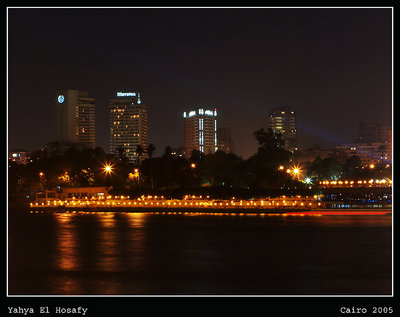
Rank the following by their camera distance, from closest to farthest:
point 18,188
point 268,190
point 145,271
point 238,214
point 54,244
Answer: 1. point 145,271
2. point 54,244
3. point 238,214
4. point 268,190
5. point 18,188

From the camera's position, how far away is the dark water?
58.8 ft

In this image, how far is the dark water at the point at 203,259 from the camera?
58.8ft

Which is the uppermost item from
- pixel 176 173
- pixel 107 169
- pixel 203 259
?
pixel 107 169

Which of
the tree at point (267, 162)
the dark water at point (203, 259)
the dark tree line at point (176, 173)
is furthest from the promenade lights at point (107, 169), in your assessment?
the dark water at point (203, 259)

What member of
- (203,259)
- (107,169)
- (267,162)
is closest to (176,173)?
(107,169)

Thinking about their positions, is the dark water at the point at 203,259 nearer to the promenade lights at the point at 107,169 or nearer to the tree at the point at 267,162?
the tree at the point at 267,162

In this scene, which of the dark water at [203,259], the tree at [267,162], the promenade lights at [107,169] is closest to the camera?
the dark water at [203,259]

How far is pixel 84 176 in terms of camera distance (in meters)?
75.9

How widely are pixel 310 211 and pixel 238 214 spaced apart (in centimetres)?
618

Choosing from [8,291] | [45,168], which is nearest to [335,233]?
[8,291]

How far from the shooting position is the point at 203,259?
76.5ft

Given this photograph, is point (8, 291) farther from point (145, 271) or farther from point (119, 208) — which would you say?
point (119, 208)

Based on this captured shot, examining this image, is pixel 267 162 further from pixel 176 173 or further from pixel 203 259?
pixel 203 259

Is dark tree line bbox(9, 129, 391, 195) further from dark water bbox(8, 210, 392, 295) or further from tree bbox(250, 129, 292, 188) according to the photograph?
dark water bbox(8, 210, 392, 295)
